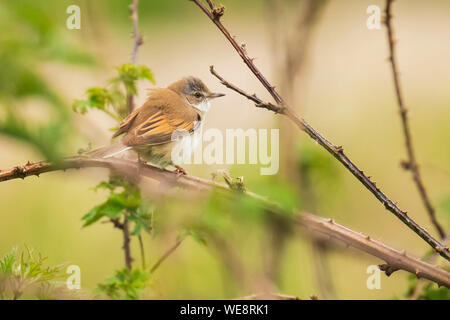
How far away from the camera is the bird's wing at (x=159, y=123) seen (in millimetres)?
2535

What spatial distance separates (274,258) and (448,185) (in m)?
2.20

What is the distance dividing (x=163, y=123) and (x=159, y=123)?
53 mm

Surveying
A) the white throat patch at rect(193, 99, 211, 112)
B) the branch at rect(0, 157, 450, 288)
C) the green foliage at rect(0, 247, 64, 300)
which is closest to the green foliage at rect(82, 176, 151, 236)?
the branch at rect(0, 157, 450, 288)

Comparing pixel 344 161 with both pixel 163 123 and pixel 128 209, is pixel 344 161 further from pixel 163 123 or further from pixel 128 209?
pixel 163 123

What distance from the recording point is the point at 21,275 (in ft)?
3.72

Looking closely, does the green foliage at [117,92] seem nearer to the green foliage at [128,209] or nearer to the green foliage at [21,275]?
the green foliage at [128,209]

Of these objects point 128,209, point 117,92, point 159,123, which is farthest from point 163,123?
point 128,209

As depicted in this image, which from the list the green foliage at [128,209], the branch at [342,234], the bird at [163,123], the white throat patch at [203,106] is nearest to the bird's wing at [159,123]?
the bird at [163,123]

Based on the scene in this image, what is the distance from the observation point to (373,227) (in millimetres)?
4234

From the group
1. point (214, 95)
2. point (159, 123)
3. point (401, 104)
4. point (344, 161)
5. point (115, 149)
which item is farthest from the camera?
point (214, 95)

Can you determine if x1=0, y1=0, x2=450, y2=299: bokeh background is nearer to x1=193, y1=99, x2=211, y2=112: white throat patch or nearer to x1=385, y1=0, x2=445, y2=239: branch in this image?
x1=385, y1=0, x2=445, y2=239: branch

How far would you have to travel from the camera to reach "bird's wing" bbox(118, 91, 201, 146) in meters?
2.54

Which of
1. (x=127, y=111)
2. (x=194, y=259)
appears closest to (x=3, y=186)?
(x=194, y=259)
